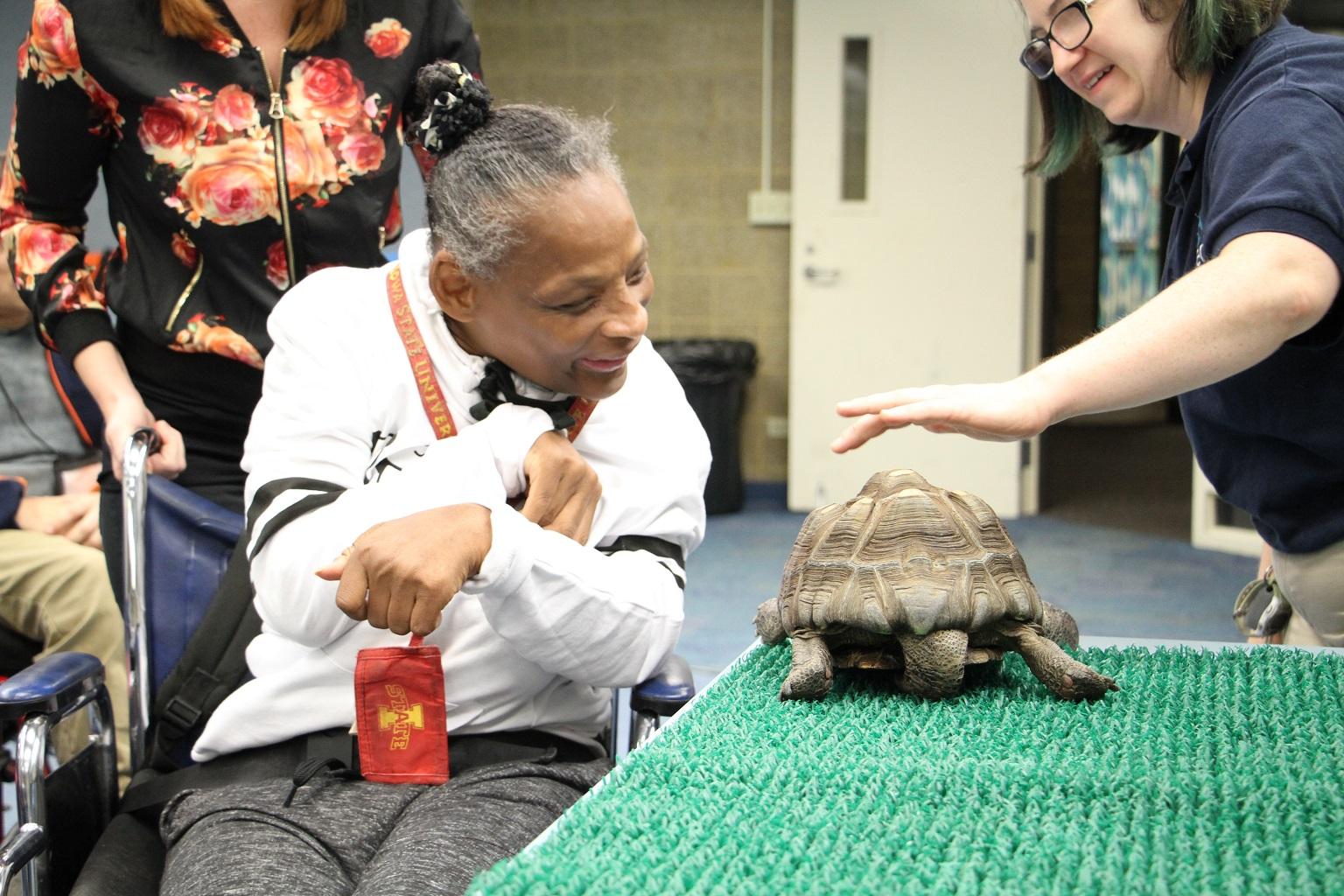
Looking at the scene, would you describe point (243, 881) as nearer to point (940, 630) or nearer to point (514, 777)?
point (514, 777)

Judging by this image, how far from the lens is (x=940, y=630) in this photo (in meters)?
1.37

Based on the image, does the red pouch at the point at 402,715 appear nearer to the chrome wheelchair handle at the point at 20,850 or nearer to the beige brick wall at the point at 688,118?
the chrome wheelchair handle at the point at 20,850

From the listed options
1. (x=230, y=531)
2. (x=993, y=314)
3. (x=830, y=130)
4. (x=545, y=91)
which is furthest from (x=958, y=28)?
(x=230, y=531)

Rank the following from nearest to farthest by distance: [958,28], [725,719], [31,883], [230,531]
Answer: [725,719] → [31,883] → [230,531] → [958,28]

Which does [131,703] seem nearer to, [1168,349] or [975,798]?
[975,798]

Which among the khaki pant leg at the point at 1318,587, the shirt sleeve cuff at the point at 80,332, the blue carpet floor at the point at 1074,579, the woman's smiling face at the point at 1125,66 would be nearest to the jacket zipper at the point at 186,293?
the shirt sleeve cuff at the point at 80,332

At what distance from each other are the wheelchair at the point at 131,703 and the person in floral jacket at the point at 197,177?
0.33 feet

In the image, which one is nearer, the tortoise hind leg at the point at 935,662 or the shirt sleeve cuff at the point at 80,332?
the tortoise hind leg at the point at 935,662

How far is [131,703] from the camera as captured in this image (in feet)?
5.81

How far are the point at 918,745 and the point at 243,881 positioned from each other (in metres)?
0.64

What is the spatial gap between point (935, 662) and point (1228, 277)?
0.49m

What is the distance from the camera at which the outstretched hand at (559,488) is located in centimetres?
144

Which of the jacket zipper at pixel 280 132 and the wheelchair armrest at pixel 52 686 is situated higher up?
the jacket zipper at pixel 280 132

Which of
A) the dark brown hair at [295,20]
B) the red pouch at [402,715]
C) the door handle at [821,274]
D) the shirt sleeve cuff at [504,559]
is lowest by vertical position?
the red pouch at [402,715]
